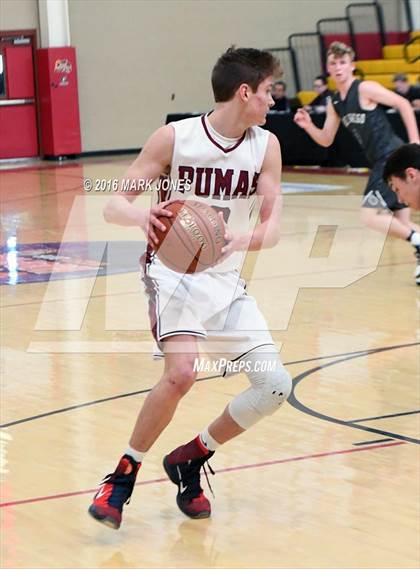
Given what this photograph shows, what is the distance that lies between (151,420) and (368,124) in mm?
6288

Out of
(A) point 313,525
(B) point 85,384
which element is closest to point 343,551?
(A) point 313,525

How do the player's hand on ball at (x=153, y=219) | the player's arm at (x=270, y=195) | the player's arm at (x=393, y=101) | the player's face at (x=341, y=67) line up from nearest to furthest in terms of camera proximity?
the player's hand on ball at (x=153, y=219), the player's arm at (x=270, y=195), the player's arm at (x=393, y=101), the player's face at (x=341, y=67)

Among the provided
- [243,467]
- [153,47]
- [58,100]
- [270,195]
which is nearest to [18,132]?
[58,100]

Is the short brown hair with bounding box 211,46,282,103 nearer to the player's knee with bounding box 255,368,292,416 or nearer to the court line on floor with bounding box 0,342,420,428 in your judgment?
the player's knee with bounding box 255,368,292,416

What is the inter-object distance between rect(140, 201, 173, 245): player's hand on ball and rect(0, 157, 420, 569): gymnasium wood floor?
118 cm

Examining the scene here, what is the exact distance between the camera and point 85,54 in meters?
22.8

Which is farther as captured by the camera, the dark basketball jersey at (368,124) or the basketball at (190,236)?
the dark basketball jersey at (368,124)

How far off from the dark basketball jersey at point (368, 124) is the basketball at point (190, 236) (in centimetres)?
593

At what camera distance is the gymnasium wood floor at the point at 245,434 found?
4324mm

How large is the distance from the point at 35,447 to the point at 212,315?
4.82ft

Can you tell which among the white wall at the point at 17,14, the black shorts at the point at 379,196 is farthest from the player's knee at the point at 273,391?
the white wall at the point at 17,14

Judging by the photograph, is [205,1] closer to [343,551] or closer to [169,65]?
[169,65]

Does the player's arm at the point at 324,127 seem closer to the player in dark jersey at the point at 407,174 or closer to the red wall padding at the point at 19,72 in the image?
the player in dark jersey at the point at 407,174

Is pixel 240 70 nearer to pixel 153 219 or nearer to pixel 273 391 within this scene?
pixel 153 219
